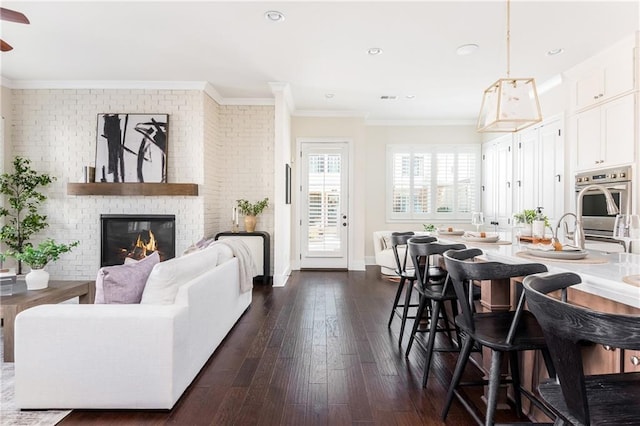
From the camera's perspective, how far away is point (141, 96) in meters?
4.74

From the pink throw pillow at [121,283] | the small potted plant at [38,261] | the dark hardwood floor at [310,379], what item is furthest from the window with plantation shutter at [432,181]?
the small potted plant at [38,261]

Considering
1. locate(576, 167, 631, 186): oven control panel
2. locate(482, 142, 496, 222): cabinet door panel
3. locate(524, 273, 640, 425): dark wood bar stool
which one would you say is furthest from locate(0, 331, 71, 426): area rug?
locate(482, 142, 496, 222): cabinet door panel

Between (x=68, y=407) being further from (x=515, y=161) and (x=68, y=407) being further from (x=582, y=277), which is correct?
(x=515, y=161)

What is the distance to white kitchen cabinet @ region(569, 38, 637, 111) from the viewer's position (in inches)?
130

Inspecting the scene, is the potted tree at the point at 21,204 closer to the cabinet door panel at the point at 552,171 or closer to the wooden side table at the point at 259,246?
the wooden side table at the point at 259,246

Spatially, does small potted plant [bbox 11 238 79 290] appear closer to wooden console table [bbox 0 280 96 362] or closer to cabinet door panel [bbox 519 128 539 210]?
wooden console table [bbox 0 280 96 362]

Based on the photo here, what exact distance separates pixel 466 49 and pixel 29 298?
4.68 m

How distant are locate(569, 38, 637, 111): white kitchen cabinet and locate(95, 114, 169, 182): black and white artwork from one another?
17.5ft

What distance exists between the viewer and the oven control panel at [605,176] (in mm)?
3324

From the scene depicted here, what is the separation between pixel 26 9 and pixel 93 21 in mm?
504

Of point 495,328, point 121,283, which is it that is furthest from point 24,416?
point 495,328

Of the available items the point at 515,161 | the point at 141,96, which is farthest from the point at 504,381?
the point at 141,96

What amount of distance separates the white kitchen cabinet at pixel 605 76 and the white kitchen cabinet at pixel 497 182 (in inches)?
58.6

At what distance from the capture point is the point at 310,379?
2219mm
